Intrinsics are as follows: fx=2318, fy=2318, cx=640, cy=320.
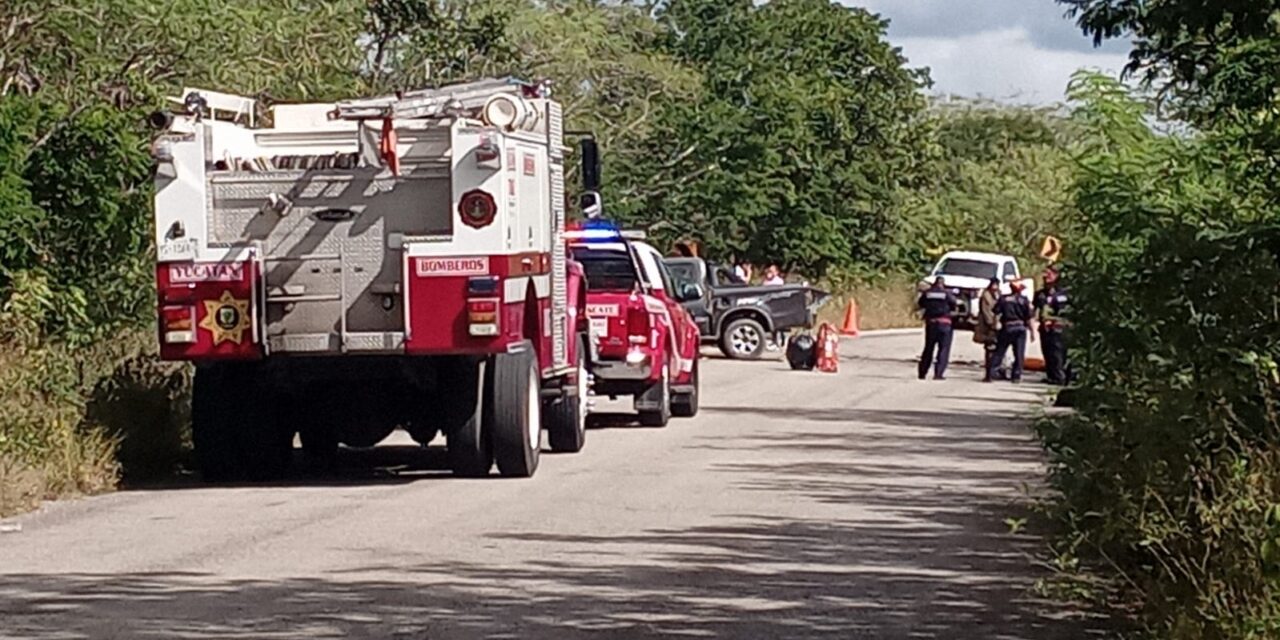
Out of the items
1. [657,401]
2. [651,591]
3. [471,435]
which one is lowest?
[651,591]

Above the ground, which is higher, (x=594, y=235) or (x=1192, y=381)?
(x=594, y=235)

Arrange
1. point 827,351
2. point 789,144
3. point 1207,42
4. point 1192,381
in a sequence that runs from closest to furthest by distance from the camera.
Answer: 1. point 1207,42
2. point 1192,381
3. point 827,351
4. point 789,144

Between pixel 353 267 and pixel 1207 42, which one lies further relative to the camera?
pixel 353 267

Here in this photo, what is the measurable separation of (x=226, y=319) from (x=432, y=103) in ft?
8.77

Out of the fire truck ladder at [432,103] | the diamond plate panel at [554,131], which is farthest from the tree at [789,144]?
the fire truck ladder at [432,103]

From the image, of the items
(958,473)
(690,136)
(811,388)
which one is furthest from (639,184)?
(958,473)

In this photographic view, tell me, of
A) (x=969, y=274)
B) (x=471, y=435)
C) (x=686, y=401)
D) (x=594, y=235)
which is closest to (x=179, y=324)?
(x=471, y=435)

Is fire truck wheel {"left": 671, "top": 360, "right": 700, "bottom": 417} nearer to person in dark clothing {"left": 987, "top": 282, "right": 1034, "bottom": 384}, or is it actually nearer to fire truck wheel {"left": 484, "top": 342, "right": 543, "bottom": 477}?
fire truck wheel {"left": 484, "top": 342, "right": 543, "bottom": 477}

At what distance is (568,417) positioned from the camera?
21047 millimetres

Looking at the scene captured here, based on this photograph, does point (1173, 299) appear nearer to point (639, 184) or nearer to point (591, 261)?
point (591, 261)

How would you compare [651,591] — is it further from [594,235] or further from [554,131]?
[594,235]

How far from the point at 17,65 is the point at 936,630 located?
603 inches

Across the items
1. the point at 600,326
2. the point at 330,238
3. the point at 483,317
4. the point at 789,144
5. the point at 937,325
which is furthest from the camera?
the point at 789,144

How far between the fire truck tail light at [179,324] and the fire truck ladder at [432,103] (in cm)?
197
